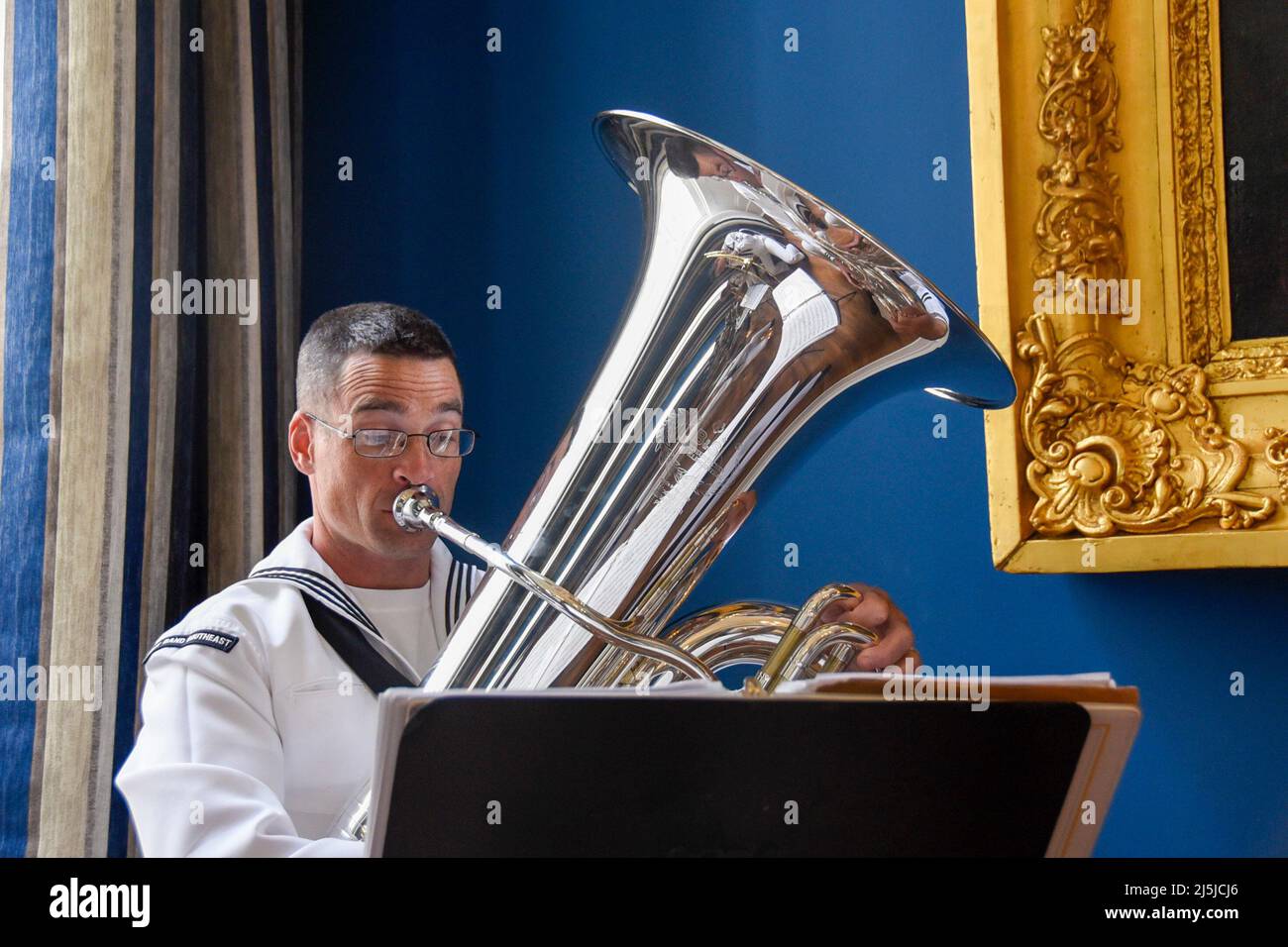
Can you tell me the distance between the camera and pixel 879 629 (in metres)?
1.09

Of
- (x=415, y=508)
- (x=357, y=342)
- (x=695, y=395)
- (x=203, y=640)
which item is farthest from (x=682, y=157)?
(x=203, y=640)

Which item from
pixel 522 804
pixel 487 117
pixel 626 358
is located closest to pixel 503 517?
pixel 487 117

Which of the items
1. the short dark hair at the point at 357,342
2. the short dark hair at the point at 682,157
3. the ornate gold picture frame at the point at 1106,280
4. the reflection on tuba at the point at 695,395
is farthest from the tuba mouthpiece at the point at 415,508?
the ornate gold picture frame at the point at 1106,280

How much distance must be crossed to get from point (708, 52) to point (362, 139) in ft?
1.60

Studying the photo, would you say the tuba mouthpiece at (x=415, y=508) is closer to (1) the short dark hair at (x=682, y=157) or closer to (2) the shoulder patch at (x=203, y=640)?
(2) the shoulder patch at (x=203, y=640)

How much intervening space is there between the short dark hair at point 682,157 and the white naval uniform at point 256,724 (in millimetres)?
507

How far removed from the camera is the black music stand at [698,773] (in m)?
0.64

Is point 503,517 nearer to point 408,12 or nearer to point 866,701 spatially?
point 408,12

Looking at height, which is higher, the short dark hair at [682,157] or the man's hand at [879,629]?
the short dark hair at [682,157]

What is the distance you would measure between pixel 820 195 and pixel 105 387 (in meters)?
0.80

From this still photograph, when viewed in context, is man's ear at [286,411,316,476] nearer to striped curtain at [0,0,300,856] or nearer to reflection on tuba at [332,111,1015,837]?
striped curtain at [0,0,300,856]

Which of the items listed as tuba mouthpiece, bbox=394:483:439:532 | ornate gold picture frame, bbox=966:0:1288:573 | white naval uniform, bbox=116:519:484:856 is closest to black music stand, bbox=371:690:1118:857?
white naval uniform, bbox=116:519:484:856

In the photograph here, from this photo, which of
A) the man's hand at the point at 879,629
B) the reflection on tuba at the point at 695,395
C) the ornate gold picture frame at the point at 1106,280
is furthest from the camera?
the ornate gold picture frame at the point at 1106,280

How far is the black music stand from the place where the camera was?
64 cm
